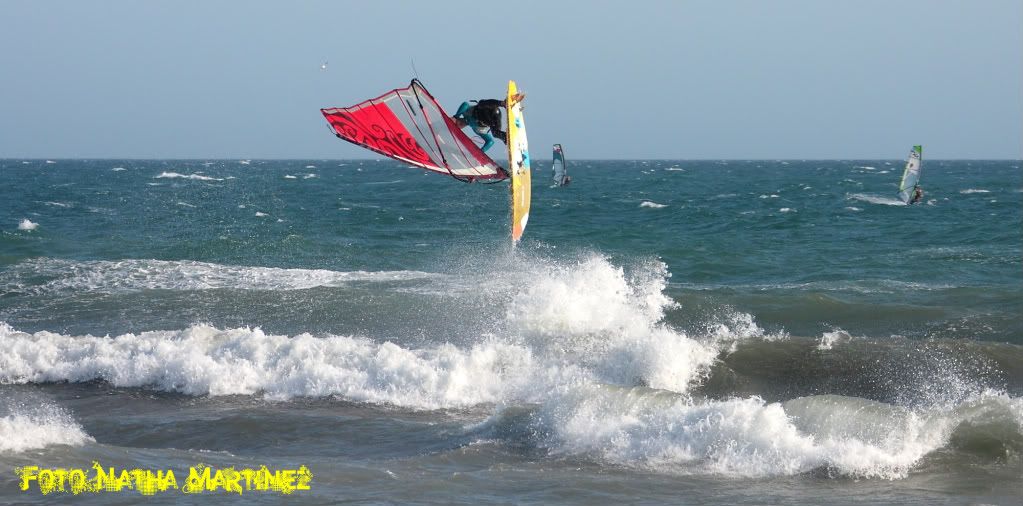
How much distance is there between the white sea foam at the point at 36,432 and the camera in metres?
8.06

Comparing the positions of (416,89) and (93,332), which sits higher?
(416,89)

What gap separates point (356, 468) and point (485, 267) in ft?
39.1

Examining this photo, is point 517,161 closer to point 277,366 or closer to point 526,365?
point 526,365

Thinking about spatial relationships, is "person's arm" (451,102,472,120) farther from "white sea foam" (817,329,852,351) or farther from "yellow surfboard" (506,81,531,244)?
"white sea foam" (817,329,852,351)

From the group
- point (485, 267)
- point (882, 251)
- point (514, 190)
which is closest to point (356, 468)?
point (514, 190)

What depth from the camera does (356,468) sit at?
7758mm

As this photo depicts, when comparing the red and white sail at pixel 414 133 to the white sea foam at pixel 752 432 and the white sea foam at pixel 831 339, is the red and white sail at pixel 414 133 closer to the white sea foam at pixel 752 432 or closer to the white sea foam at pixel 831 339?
the white sea foam at pixel 752 432

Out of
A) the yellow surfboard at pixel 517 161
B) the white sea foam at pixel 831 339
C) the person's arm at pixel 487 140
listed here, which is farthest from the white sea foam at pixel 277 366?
the white sea foam at pixel 831 339

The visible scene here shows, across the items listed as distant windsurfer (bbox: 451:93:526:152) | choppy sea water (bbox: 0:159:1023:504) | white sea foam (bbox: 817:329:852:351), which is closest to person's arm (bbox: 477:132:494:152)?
distant windsurfer (bbox: 451:93:526:152)

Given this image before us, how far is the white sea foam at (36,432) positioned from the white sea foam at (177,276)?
27.2ft

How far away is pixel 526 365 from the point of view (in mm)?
11656

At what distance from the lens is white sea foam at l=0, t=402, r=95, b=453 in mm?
8062

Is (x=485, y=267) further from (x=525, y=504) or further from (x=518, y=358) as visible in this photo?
(x=525, y=504)

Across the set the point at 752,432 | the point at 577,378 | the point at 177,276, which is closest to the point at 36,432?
the point at 577,378
